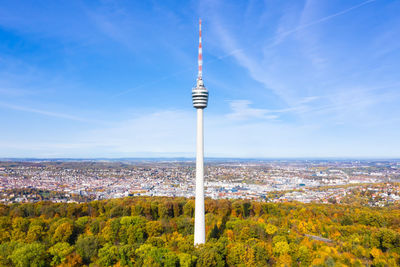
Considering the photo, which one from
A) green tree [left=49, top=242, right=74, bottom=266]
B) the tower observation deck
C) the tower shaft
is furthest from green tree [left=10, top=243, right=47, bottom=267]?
the tower observation deck

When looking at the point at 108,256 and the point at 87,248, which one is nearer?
the point at 108,256

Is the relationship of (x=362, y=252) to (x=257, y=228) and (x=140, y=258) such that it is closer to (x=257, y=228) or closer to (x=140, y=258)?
(x=257, y=228)

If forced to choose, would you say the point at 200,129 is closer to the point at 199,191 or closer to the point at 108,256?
the point at 199,191

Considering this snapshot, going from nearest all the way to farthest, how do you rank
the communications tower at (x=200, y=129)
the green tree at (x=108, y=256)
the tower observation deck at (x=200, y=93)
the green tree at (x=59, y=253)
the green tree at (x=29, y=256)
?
the green tree at (x=29, y=256), the green tree at (x=108, y=256), the green tree at (x=59, y=253), the communications tower at (x=200, y=129), the tower observation deck at (x=200, y=93)

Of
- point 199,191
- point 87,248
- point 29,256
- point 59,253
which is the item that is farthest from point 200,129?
point 29,256

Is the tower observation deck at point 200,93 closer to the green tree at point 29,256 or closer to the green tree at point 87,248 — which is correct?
the green tree at point 87,248

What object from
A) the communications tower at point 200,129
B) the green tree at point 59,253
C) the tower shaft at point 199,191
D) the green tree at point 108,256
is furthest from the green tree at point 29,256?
the communications tower at point 200,129

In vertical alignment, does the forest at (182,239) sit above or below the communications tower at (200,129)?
below

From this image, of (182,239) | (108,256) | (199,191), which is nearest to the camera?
(108,256)
